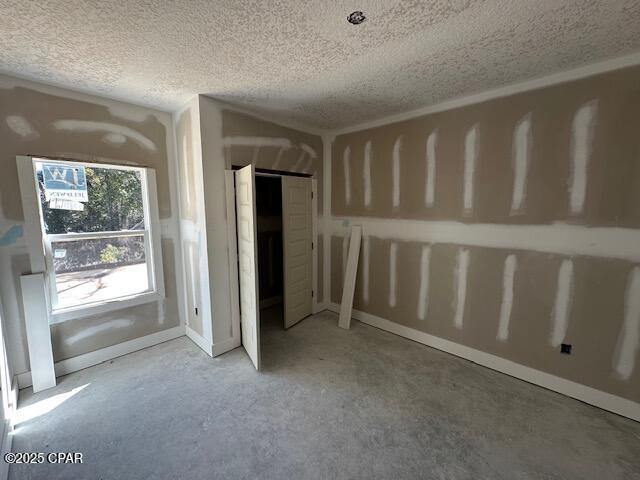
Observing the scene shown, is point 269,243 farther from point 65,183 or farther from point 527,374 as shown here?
point 527,374

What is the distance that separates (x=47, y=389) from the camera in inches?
91.4

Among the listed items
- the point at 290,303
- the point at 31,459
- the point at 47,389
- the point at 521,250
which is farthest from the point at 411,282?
the point at 47,389

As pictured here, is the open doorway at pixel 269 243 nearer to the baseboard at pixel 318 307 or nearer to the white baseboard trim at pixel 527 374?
the baseboard at pixel 318 307

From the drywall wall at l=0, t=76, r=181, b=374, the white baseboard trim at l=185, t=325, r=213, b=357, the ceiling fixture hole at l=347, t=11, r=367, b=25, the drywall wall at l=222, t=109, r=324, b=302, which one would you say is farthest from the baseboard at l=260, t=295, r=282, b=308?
the ceiling fixture hole at l=347, t=11, r=367, b=25

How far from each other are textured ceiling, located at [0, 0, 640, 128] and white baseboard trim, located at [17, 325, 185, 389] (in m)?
2.57

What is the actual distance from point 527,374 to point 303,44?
337 centimetres

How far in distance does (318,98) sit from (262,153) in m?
0.91

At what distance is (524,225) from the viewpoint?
238 cm

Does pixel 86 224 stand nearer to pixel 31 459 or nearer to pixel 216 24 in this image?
pixel 31 459

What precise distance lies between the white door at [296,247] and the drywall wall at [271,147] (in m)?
0.21

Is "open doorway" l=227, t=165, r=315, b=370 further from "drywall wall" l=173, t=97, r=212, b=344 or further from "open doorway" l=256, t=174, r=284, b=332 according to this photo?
"drywall wall" l=173, t=97, r=212, b=344

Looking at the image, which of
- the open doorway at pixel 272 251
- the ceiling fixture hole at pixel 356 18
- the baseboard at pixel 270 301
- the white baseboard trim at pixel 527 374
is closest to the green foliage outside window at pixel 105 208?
the open doorway at pixel 272 251

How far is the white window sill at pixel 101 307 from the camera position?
247cm

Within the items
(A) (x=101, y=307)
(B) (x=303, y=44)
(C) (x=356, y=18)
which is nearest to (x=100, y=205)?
(A) (x=101, y=307)
